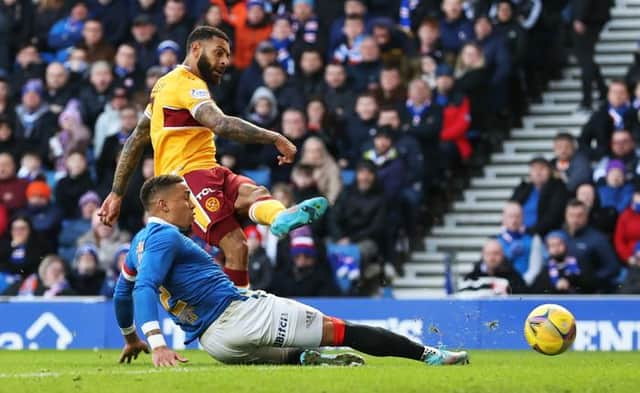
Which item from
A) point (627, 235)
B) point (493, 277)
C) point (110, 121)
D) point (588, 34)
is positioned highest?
point (588, 34)

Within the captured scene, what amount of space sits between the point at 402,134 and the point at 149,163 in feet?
11.0

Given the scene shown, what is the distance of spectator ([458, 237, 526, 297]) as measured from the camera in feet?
55.9

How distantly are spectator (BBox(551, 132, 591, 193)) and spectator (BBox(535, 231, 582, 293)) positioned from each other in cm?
136

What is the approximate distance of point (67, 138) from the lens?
858 inches

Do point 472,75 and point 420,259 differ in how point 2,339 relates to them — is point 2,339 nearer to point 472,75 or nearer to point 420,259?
point 420,259

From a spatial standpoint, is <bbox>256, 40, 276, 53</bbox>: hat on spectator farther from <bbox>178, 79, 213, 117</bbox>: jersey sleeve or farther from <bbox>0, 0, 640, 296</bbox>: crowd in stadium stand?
<bbox>178, 79, 213, 117</bbox>: jersey sleeve

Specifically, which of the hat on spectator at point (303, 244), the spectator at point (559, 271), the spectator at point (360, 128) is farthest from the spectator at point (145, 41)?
the spectator at point (559, 271)

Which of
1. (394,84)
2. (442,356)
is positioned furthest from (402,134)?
(442,356)

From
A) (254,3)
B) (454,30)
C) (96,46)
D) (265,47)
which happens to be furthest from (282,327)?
(96,46)

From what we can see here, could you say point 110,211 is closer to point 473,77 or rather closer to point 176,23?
point 473,77

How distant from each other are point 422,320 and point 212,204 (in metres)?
4.58

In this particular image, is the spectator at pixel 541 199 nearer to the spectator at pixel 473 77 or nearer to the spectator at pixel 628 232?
the spectator at pixel 628 232

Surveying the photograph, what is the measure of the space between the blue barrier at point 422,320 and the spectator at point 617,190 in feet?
8.68

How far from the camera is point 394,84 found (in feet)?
67.3
